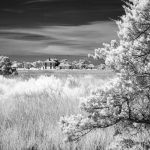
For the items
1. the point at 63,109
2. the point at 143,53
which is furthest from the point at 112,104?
the point at 63,109

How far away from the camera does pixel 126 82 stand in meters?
3.94

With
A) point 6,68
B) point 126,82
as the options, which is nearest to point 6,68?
point 6,68

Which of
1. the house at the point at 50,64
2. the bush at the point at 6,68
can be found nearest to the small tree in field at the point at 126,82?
the bush at the point at 6,68

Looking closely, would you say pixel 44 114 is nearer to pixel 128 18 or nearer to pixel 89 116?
pixel 89 116

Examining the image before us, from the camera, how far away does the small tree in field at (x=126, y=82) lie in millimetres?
3924

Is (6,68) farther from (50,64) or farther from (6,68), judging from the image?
(50,64)

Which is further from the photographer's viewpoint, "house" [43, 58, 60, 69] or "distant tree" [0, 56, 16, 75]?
"house" [43, 58, 60, 69]

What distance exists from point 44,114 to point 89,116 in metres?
3.54

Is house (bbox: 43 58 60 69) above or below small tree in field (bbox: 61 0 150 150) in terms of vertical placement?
above

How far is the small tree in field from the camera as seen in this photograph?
12.9 ft

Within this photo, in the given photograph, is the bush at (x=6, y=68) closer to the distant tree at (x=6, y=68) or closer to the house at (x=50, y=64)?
the distant tree at (x=6, y=68)

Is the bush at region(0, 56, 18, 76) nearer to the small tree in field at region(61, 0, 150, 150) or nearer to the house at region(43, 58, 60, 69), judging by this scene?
the small tree in field at region(61, 0, 150, 150)

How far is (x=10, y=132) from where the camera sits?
6074mm

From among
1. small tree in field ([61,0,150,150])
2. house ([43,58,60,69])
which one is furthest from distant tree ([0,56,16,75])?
house ([43,58,60,69])
